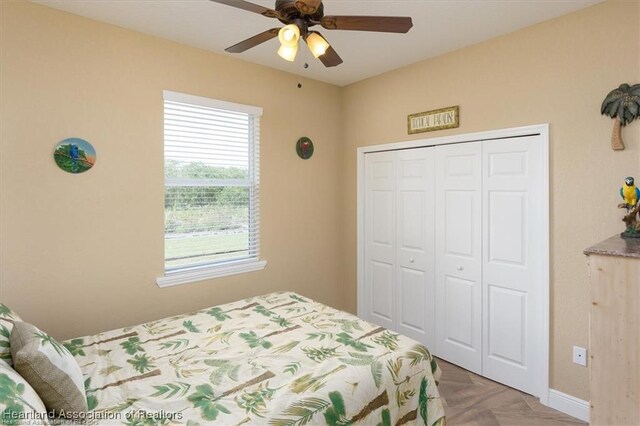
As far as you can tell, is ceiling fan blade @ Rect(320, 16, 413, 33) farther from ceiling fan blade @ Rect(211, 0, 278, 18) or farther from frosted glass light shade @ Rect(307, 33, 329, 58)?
ceiling fan blade @ Rect(211, 0, 278, 18)

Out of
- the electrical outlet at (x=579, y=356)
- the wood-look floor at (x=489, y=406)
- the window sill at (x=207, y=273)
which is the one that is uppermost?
the window sill at (x=207, y=273)

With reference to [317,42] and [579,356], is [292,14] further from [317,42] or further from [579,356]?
[579,356]

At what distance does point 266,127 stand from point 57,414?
2.66m

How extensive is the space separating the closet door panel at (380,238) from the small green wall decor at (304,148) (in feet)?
1.99

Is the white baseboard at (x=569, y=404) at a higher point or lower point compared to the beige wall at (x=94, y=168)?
lower

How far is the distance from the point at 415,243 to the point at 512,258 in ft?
2.90

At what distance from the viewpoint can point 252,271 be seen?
3406 millimetres

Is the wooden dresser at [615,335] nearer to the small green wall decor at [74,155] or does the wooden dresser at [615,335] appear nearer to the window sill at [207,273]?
the window sill at [207,273]

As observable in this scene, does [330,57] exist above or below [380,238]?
above

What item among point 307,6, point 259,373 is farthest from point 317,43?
point 259,373

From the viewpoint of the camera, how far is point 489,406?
2600 millimetres

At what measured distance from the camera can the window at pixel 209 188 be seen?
297 cm

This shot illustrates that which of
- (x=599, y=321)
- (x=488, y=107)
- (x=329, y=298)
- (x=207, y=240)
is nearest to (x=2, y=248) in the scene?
(x=207, y=240)

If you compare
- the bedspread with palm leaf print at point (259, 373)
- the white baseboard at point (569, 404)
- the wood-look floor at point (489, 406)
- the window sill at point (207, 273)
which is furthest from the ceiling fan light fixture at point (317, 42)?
the white baseboard at point (569, 404)
